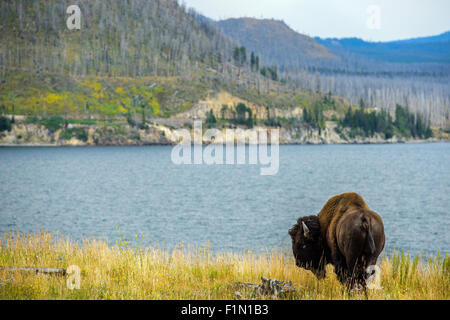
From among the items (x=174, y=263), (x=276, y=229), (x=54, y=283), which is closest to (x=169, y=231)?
(x=276, y=229)

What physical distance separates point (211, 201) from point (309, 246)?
42.1 metres

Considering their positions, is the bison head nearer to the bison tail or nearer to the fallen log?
the bison tail

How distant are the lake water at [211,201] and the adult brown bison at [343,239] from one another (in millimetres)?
15144

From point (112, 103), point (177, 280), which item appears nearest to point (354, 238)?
point (177, 280)

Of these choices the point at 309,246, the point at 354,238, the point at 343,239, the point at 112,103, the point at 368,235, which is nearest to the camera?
the point at 368,235

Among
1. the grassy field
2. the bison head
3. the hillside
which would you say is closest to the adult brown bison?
the bison head

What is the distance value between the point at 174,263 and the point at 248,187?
53.2 metres

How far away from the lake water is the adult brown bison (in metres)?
15.1

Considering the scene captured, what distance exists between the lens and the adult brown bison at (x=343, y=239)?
8211 millimetres

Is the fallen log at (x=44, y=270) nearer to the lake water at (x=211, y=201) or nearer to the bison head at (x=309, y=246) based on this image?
the bison head at (x=309, y=246)

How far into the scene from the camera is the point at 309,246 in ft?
32.8

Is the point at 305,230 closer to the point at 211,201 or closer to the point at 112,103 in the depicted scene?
the point at 211,201

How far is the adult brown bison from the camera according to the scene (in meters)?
8.21
